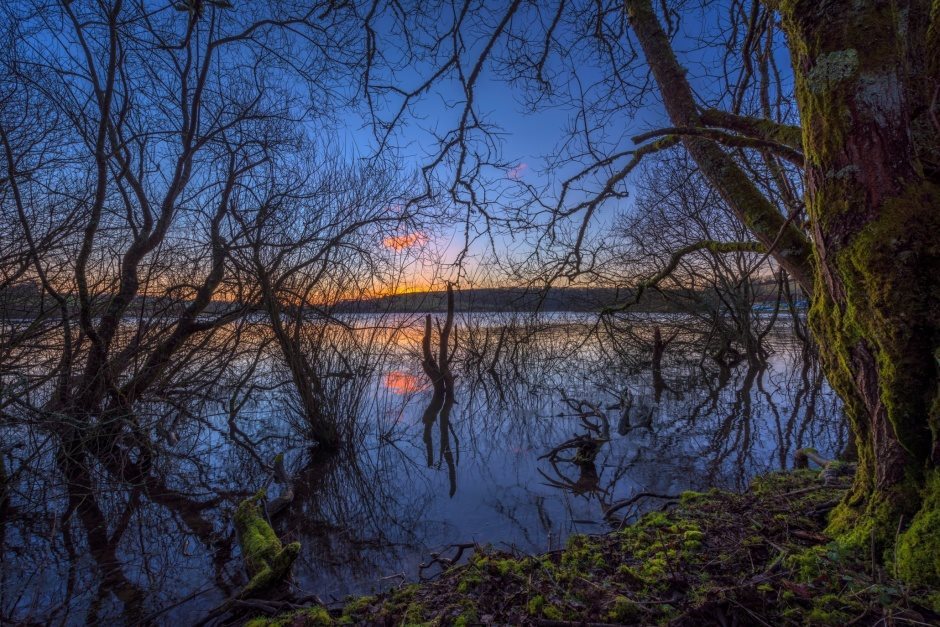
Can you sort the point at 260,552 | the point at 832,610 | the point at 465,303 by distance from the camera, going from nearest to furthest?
the point at 832,610 → the point at 260,552 → the point at 465,303

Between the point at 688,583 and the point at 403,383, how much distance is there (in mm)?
10429

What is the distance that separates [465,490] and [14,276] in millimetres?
4933

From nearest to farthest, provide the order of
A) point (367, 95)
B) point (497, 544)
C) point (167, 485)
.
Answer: point (497, 544), point (367, 95), point (167, 485)

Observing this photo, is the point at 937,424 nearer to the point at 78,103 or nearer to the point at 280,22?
the point at 280,22

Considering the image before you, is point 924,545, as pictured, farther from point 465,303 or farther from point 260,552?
point 465,303

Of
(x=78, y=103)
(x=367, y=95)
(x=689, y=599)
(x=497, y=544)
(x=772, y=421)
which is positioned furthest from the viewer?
(x=772, y=421)

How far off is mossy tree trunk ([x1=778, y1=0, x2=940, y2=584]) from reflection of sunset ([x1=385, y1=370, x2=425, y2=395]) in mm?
9550

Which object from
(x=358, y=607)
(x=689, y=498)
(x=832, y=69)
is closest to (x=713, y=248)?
(x=689, y=498)

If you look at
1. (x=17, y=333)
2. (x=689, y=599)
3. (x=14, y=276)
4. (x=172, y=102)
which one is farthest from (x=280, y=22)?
(x=689, y=599)

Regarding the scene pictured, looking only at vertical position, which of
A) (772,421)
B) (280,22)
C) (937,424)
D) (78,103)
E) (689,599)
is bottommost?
(772,421)

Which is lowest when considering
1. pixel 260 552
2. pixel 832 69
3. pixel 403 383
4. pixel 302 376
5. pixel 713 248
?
pixel 260 552

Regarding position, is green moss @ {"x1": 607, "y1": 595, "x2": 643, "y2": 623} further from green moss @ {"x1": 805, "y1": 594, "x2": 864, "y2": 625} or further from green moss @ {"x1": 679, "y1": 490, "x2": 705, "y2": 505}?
green moss @ {"x1": 679, "y1": 490, "x2": 705, "y2": 505}

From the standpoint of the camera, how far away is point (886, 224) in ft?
4.98

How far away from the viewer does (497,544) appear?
357cm
